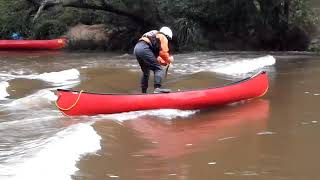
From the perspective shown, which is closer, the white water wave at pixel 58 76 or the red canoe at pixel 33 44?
the white water wave at pixel 58 76

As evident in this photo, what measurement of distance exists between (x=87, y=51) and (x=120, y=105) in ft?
46.8

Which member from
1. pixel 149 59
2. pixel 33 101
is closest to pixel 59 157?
pixel 149 59

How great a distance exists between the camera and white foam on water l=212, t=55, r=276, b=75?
53.7 ft

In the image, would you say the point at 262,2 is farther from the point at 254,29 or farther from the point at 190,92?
the point at 190,92

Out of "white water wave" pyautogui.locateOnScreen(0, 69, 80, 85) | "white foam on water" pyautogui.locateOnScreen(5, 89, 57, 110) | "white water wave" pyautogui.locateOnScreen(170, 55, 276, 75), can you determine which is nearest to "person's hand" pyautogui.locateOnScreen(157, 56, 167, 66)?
"white foam on water" pyautogui.locateOnScreen(5, 89, 57, 110)

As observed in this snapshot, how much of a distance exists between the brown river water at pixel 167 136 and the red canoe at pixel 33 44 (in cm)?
941

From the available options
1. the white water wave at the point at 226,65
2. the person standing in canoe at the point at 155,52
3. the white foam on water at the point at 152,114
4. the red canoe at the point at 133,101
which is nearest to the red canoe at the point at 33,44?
the white water wave at the point at 226,65

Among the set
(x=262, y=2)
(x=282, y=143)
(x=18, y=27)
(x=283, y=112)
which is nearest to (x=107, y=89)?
(x=283, y=112)

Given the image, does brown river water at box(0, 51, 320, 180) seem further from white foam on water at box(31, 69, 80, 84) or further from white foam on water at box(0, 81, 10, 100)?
white foam on water at box(31, 69, 80, 84)

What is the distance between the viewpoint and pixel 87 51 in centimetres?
2389

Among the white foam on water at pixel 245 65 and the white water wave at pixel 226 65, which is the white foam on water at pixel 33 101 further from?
the white foam on water at pixel 245 65

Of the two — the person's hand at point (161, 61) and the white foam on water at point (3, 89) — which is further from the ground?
the person's hand at point (161, 61)

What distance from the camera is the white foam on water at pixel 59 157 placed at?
6662mm

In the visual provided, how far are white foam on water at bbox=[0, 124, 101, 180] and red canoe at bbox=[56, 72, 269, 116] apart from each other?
79 centimetres
